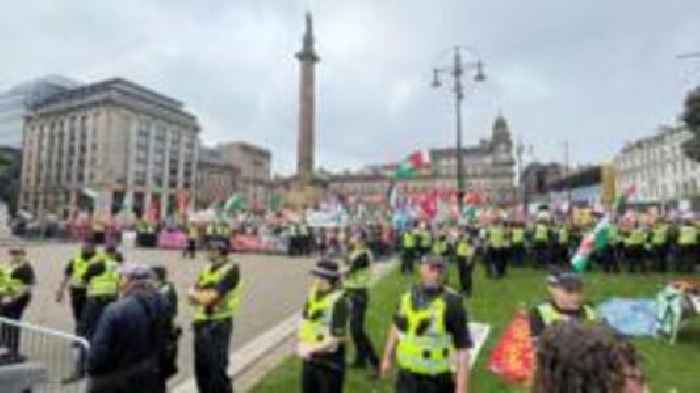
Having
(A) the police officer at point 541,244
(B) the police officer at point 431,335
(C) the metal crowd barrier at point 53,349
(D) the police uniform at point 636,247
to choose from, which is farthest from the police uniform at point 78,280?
(D) the police uniform at point 636,247

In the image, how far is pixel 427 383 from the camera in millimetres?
5758

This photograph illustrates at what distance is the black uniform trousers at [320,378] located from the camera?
671 cm

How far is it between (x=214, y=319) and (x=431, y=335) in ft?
9.76

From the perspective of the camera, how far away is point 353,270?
436 inches

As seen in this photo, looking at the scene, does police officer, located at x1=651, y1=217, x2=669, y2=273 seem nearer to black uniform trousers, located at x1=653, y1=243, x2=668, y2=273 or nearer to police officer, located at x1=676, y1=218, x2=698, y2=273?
black uniform trousers, located at x1=653, y1=243, x2=668, y2=273

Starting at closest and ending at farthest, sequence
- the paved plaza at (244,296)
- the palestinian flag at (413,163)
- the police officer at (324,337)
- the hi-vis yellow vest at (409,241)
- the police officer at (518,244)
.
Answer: the police officer at (324,337) → the paved plaza at (244,296) → the police officer at (518,244) → the hi-vis yellow vest at (409,241) → the palestinian flag at (413,163)

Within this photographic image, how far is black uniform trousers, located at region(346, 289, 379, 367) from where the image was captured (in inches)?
407

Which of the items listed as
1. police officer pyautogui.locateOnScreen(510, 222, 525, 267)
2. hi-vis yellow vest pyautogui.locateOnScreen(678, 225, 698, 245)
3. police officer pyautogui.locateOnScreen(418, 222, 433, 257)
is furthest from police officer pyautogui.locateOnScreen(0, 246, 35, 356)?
hi-vis yellow vest pyautogui.locateOnScreen(678, 225, 698, 245)

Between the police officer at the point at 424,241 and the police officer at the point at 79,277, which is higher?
the police officer at the point at 424,241

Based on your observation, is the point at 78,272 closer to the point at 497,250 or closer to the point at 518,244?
the point at 497,250

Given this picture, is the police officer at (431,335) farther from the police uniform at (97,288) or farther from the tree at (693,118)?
the tree at (693,118)

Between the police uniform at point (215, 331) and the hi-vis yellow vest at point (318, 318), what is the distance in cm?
133

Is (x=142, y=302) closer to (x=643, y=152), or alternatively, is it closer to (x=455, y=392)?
(x=455, y=392)

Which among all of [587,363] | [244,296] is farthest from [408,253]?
[587,363]
